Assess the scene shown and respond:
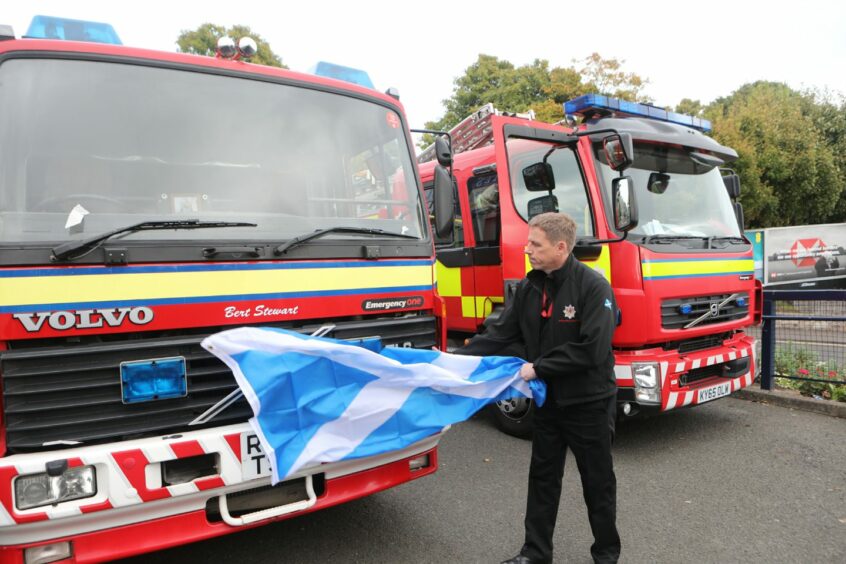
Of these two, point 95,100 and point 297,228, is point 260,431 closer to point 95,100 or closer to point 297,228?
point 297,228

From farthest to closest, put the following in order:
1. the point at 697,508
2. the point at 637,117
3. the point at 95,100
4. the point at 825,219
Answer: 1. the point at 825,219
2. the point at 637,117
3. the point at 697,508
4. the point at 95,100

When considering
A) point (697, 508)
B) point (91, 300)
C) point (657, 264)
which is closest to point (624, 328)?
point (657, 264)

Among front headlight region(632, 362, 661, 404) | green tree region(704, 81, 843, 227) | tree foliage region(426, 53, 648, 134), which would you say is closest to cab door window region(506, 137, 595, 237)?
front headlight region(632, 362, 661, 404)

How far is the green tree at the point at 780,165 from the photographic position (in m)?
19.3

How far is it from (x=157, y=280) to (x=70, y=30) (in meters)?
1.48

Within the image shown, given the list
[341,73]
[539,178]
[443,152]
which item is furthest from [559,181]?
[341,73]

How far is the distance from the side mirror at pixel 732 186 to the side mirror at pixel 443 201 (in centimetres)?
366

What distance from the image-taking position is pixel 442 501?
13.0 ft

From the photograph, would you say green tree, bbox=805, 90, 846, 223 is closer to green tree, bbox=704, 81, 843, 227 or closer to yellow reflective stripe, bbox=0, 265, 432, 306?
green tree, bbox=704, 81, 843, 227

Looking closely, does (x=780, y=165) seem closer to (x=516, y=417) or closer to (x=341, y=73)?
(x=516, y=417)

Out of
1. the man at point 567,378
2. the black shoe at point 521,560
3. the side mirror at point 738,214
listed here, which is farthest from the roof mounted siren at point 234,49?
the side mirror at point 738,214

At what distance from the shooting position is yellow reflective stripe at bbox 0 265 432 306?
234 cm

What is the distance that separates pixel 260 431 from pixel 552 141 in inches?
138

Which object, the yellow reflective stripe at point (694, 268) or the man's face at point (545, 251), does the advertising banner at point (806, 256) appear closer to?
the yellow reflective stripe at point (694, 268)
